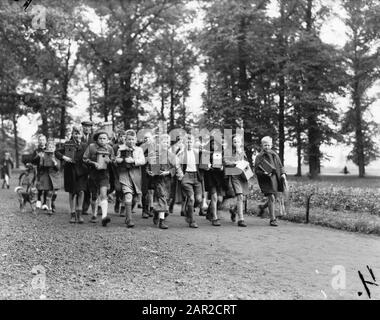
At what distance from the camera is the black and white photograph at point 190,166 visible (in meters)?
5.91

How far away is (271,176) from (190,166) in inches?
74.0

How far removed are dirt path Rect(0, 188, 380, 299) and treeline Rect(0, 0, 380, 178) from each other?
15.8 m

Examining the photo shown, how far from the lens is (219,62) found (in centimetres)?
3000

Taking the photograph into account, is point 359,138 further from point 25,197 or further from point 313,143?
point 25,197

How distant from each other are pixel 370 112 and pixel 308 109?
1407 centimetres

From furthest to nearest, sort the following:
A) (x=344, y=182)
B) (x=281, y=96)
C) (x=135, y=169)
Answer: (x=281, y=96), (x=344, y=182), (x=135, y=169)

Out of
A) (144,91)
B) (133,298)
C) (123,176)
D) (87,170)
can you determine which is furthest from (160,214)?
(144,91)

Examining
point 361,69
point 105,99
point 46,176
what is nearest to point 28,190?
point 46,176

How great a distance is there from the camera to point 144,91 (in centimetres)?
3375

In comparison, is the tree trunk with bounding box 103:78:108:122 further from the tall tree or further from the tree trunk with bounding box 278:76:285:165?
the tall tree

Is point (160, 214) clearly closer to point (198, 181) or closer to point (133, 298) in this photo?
point (198, 181)

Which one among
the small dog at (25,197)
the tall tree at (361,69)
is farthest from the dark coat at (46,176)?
the tall tree at (361,69)

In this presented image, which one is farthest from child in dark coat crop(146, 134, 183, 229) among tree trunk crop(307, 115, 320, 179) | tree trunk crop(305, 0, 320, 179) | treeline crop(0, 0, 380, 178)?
tree trunk crop(307, 115, 320, 179)

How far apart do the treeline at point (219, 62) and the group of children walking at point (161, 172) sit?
44.3 ft
